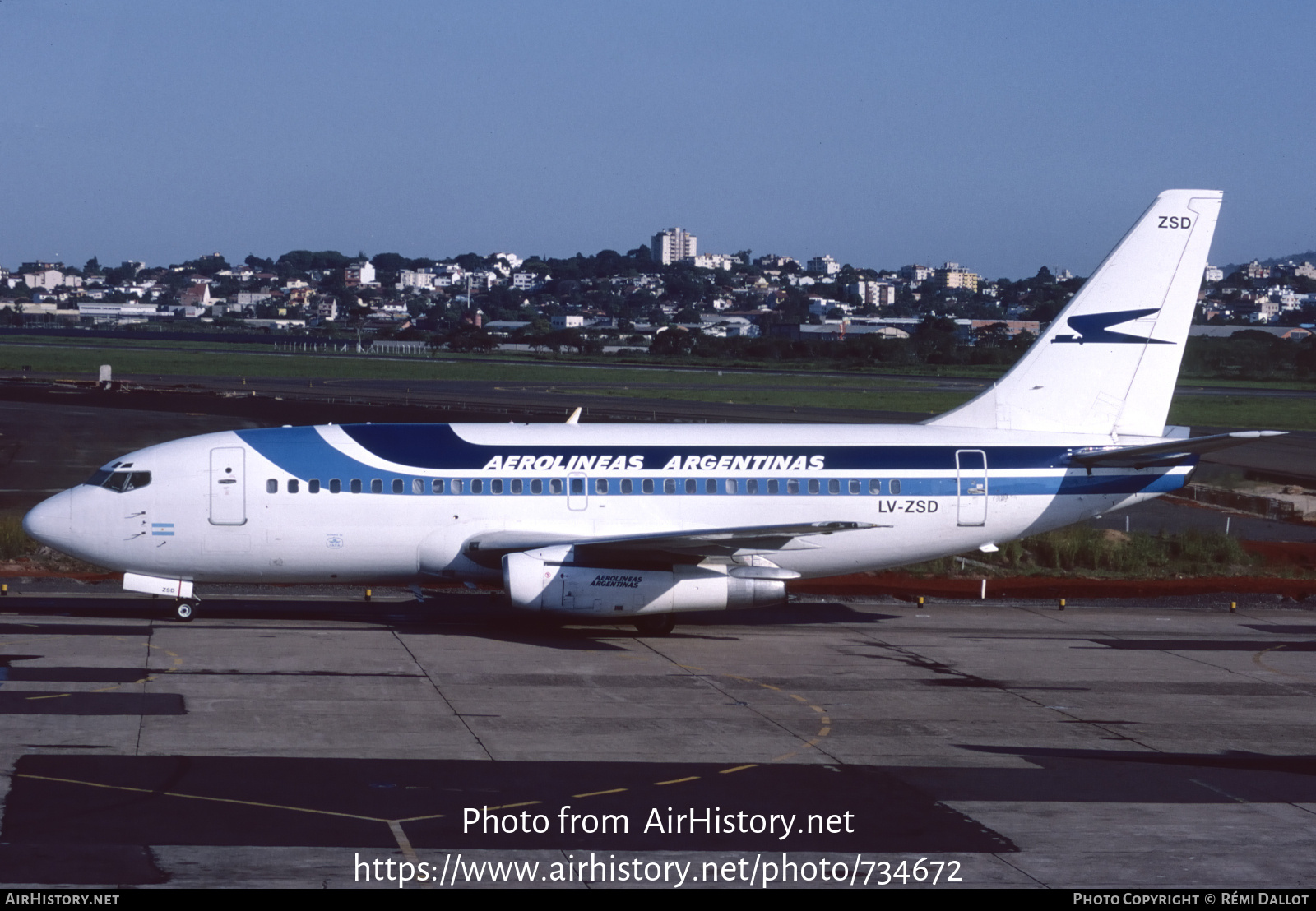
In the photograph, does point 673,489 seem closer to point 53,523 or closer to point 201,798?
point 53,523

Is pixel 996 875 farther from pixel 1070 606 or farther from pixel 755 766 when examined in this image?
pixel 1070 606

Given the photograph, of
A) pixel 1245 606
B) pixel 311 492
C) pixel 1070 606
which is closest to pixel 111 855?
pixel 311 492

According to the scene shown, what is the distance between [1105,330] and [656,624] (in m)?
11.7

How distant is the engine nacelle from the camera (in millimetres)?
26328

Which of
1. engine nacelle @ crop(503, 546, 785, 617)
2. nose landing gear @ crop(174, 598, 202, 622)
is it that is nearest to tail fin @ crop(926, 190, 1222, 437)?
engine nacelle @ crop(503, 546, 785, 617)

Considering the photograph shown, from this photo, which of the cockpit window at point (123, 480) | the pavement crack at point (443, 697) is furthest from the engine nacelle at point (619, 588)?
the cockpit window at point (123, 480)

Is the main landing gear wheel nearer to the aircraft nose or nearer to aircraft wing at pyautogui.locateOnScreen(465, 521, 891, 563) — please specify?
aircraft wing at pyautogui.locateOnScreen(465, 521, 891, 563)

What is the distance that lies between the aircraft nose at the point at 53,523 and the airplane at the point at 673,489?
5cm

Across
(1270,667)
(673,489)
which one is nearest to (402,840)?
(673,489)

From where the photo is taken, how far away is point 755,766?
18062 millimetres

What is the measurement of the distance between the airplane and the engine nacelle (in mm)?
37

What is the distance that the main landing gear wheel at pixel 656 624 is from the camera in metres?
28.1

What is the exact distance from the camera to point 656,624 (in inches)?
1112

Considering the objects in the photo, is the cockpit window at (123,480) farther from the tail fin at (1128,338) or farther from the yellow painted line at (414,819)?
the tail fin at (1128,338)
